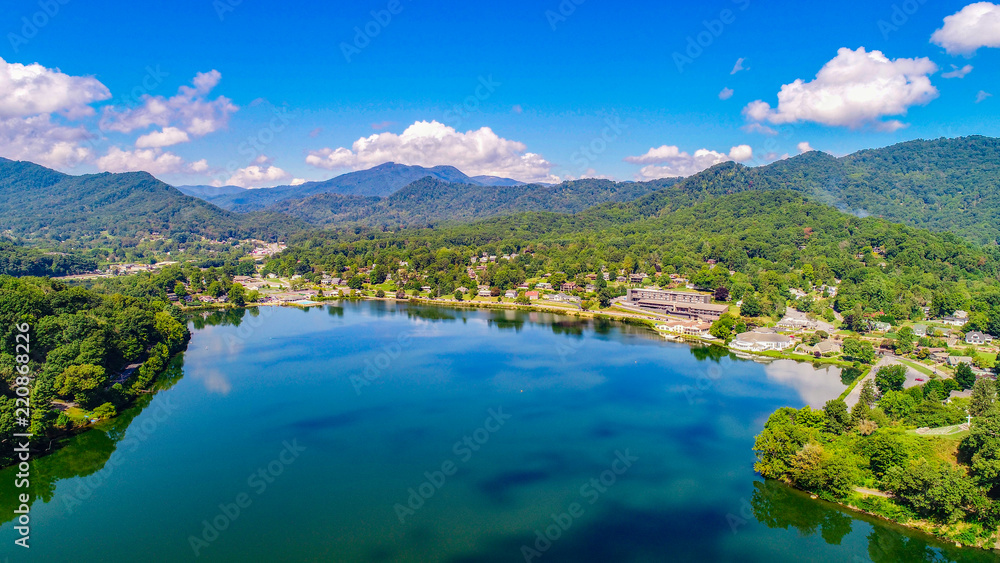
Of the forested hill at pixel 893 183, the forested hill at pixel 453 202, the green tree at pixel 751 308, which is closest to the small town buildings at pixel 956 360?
the green tree at pixel 751 308

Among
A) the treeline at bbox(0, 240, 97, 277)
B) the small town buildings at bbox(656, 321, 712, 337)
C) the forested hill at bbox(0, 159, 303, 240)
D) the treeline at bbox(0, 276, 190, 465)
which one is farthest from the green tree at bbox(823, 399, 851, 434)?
the forested hill at bbox(0, 159, 303, 240)

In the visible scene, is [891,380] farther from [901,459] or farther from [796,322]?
[796,322]

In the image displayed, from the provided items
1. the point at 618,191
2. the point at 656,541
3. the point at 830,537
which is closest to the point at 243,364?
the point at 656,541

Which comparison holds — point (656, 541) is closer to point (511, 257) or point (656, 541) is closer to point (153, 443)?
point (153, 443)

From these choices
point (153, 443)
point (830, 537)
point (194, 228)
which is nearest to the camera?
point (830, 537)

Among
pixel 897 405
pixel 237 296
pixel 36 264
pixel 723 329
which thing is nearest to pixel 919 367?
pixel 723 329

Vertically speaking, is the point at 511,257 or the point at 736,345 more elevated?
the point at 511,257

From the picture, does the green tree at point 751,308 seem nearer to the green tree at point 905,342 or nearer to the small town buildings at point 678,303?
the small town buildings at point 678,303

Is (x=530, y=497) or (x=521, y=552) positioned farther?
(x=530, y=497)
